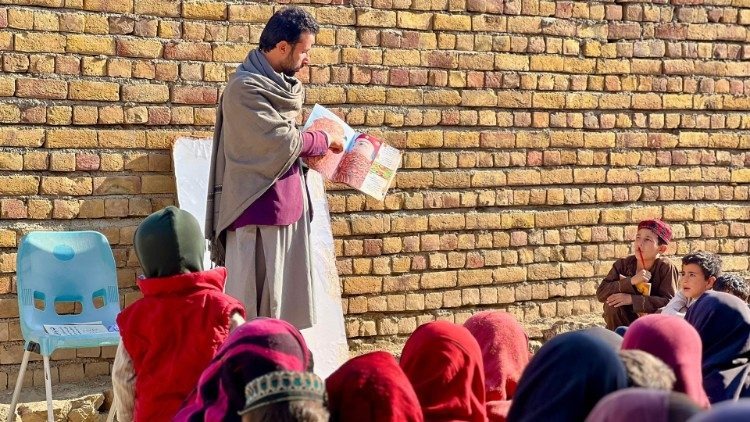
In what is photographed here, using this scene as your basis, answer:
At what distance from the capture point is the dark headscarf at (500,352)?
13.1 ft

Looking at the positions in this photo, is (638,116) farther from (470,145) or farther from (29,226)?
(29,226)

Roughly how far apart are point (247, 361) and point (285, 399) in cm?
22

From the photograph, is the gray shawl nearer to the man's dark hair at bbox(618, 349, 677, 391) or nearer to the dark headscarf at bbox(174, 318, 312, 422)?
the dark headscarf at bbox(174, 318, 312, 422)

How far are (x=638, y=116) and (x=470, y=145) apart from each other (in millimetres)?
1199

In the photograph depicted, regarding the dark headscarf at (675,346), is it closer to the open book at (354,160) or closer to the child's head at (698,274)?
the open book at (354,160)

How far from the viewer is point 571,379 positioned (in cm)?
261

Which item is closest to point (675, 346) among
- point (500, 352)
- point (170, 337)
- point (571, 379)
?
point (571, 379)

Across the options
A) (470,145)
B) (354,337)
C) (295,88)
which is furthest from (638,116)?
(295,88)

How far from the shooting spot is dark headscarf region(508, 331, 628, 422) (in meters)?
2.60

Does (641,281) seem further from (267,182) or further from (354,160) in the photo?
(267,182)

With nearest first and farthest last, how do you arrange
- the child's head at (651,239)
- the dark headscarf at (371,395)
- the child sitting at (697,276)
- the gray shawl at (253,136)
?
the dark headscarf at (371,395) → the gray shawl at (253,136) → the child sitting at (697,276) → the child's head at (651,239)

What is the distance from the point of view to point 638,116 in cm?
731

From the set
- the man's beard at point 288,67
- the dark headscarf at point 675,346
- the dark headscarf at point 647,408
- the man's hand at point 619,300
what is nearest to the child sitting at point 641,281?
the man's hand at point 619,300

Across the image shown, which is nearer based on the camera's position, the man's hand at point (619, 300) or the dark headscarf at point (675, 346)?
the dark headscarf at point (675, 346)
